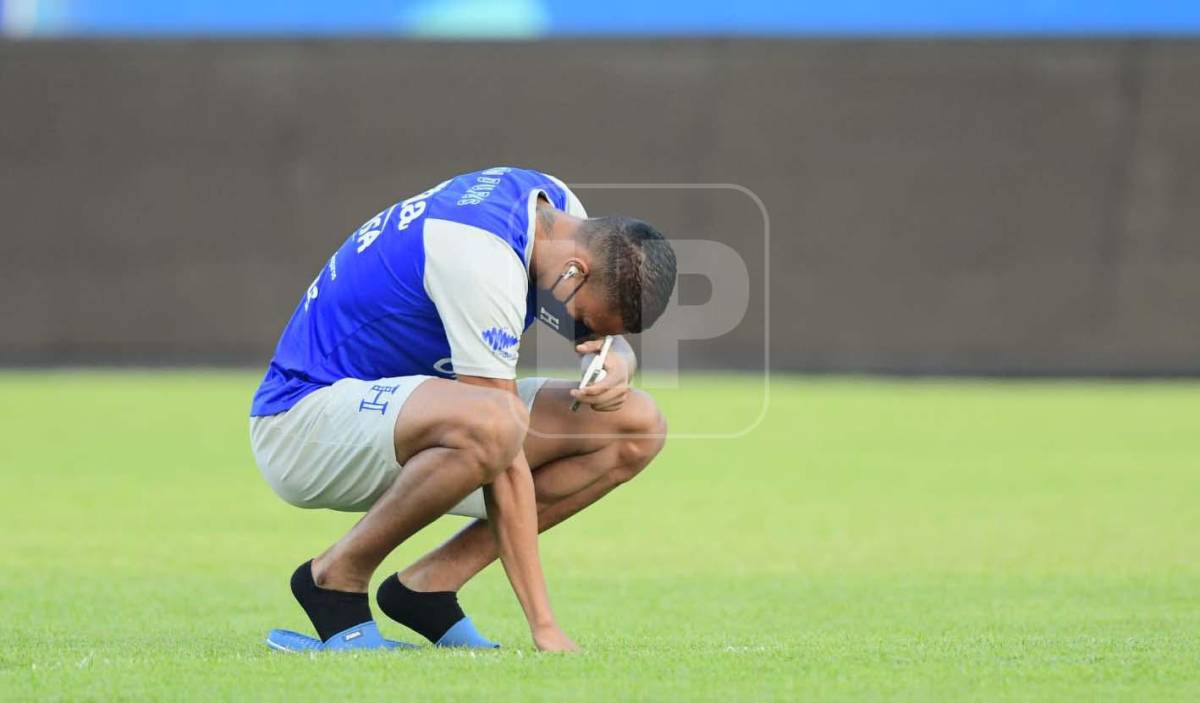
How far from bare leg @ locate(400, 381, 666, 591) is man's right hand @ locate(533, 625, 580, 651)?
0.49 meters

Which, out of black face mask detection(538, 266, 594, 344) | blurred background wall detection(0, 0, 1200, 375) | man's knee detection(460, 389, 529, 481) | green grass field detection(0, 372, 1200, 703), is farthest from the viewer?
blurred background wall detection(0, 0, 1200, 375)

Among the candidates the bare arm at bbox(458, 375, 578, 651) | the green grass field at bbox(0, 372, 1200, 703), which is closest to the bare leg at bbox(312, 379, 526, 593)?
the bare arm at bbox(458, 375, 578, 651)

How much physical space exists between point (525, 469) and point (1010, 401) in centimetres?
1041

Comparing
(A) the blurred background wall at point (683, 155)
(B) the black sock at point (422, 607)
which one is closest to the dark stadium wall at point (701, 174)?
(A) the blurred background wall at point (683, 155)

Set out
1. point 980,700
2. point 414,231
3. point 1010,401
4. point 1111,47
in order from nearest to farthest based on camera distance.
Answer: point 980,700 → point 414,231 → point 1010,401 → point 1111,47

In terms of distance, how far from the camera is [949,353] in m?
16.4

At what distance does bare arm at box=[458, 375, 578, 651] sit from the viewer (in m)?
4.05

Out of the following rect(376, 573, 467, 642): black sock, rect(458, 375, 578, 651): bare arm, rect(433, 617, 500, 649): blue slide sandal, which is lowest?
rect(433, 617, 500, 649): blue slide sandal

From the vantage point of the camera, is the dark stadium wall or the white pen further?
the dark stadium wall

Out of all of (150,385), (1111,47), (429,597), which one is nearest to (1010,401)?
(1111,47)

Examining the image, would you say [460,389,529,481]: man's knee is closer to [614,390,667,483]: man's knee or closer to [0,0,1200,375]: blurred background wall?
[614,390,667,483]: man's knee

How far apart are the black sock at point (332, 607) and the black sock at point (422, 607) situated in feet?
0.81

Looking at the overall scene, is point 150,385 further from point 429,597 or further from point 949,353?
point 429,597

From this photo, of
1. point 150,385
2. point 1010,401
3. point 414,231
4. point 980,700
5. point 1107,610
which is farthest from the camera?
point 150,385
